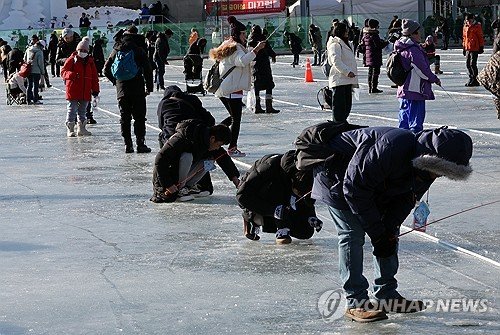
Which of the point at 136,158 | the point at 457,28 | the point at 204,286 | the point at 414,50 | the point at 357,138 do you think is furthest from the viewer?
the point at 457,28

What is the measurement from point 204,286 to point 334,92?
857 cm

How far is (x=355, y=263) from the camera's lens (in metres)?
6.43

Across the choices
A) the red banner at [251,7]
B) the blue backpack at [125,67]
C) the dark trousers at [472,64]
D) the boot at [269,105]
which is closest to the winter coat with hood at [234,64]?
the blue backpack at [125,67]

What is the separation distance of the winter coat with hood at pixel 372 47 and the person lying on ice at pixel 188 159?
43.1 ft

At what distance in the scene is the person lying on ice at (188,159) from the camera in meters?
10.3

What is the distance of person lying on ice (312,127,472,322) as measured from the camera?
5.93m

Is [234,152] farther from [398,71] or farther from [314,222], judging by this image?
[314,222]

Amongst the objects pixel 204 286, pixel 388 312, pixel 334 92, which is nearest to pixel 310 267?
pixel 204 286

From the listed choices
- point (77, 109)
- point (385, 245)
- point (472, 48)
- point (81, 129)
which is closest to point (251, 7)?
point (472, 48)

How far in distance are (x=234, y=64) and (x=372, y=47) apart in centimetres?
947

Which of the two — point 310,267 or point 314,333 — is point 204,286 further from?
point 314,333

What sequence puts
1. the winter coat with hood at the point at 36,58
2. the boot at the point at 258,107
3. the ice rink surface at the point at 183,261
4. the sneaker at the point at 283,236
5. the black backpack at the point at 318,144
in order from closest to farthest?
the black backpack at the point at 318,144 < the ice rink surface at the point at 183,261 < the sneaker at the point at 283,236 < the boot at the point at 258,107 < the winter coat with hood at the point at 36,58

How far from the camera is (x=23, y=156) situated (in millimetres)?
15734

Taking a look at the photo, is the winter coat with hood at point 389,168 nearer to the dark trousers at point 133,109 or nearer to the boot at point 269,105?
the dark trousers at point 133,109
